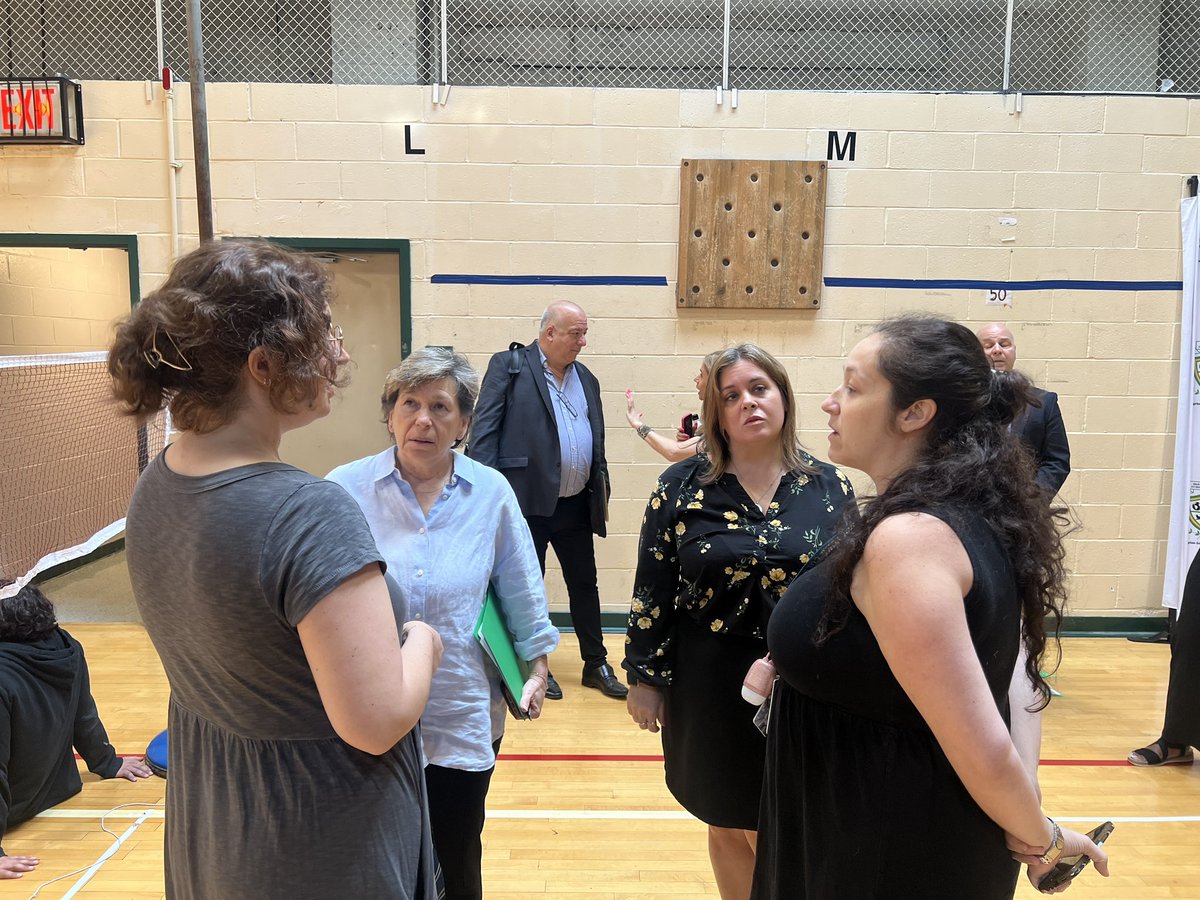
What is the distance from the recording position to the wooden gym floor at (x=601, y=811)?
2.54m

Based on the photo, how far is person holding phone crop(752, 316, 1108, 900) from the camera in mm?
1116

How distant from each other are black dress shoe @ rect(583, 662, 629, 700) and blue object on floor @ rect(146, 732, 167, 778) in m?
1.85

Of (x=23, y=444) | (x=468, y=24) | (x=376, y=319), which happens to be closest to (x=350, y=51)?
(x=468, y=24)

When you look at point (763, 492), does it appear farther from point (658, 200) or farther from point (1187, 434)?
point (1187, 434)

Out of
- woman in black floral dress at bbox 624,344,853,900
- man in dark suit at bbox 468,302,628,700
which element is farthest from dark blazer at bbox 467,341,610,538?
woman in black floral dress at bbox 624,344,853,900

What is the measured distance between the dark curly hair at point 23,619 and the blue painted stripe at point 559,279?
8.57 ft

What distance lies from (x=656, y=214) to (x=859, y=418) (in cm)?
367

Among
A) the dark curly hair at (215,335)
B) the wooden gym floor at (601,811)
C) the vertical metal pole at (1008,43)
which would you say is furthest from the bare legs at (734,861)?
the vertical metal pole at (1008,43)

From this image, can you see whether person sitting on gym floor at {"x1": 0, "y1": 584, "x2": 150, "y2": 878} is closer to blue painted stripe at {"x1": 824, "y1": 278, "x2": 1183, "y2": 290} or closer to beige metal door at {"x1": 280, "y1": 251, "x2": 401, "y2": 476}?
beige metal door at {"x1": 280, "y1": 251, "x2": 401, "y2": 476}

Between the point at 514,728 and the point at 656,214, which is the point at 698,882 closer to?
the point at 514,728

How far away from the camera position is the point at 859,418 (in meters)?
1.34

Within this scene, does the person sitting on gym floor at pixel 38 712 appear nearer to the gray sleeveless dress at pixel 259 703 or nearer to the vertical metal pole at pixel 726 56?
the gray sleeveless dress at pixel 259 703

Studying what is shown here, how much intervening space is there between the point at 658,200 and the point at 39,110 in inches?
134

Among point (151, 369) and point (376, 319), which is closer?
point (151, 369)
